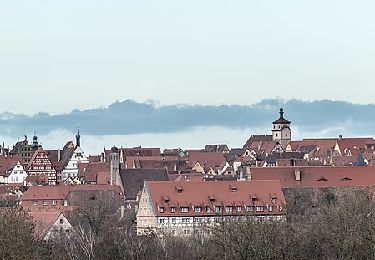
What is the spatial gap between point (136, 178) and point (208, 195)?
25.3 meters

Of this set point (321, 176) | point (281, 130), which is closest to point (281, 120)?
point (281, 130)

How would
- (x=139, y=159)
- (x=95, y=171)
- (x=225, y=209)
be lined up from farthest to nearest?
(x=139, y=159) < (x=95, y=171) < (x=225, y=209)

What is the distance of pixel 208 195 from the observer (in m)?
88.6

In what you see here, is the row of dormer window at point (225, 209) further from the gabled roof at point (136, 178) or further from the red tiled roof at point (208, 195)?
the gabled roof at point (136, 178)

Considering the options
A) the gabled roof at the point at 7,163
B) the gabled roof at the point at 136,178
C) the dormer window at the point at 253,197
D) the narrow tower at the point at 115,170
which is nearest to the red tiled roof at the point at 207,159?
the gabled roof at the point at 7,163

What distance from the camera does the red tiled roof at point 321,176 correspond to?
102 metres

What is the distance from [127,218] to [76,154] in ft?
224

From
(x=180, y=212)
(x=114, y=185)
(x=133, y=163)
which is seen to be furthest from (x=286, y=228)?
(x=133, y=163)

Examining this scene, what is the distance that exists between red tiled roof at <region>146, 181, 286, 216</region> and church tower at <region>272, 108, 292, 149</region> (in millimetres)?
84691

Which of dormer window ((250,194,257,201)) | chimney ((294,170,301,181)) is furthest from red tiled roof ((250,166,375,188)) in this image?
dormer window ((250,194,257,201))

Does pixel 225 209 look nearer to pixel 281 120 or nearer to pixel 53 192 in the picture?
pixel 53 192

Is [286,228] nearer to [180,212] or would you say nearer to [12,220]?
[12,220]

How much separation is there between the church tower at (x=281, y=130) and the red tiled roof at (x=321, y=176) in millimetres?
69207

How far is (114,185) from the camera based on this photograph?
11306 cm
